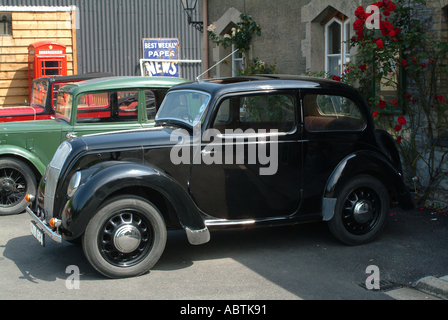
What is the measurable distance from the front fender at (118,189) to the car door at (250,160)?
10.2 inches

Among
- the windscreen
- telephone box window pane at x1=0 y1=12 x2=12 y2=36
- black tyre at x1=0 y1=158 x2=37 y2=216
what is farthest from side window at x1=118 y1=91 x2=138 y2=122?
telephone box window pane at x1=0 y1=12 x2=12 y2=36

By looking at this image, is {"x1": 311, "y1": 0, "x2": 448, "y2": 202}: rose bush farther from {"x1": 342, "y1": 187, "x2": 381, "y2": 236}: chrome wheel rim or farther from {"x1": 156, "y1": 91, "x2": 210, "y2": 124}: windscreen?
{"x1": 156, "y1": 91, "x2": 210, "y2": 124}: windscreen

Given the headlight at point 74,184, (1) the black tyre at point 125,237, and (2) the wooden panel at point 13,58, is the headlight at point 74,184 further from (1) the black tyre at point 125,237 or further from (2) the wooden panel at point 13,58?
(2) the wooden panel at point 13,58

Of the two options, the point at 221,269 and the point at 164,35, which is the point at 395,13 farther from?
the point at 164,35

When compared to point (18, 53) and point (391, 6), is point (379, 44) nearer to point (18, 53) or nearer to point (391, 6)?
point (391, 6)

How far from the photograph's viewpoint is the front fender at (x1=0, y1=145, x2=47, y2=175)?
6531mm

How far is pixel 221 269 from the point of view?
14.8 feet

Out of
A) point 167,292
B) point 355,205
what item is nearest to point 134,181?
point 167,292

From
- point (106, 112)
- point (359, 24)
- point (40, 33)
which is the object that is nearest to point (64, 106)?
point (106, 112)

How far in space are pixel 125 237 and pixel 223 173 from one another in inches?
43.8

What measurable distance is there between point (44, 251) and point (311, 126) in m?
3.05

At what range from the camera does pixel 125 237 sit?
13.8 feet

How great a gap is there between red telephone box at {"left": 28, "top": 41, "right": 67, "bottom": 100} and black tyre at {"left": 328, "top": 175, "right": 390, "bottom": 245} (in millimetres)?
11127

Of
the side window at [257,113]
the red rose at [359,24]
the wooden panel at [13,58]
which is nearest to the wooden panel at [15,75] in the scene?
the wooden panel at [13,58]
